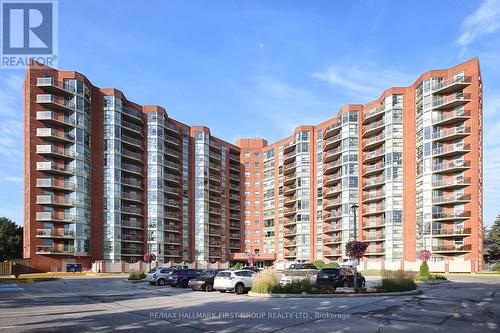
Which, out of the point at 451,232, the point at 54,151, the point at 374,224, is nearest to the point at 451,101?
the point at 451,232

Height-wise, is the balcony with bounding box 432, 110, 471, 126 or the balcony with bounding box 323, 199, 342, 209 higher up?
the balcony with bounding box 432, 110, 471, 126

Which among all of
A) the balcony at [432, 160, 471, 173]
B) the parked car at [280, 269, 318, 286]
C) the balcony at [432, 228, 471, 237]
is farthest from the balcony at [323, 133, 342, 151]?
the parked car at [280, 269, 318, 286]

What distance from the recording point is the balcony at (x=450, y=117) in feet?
208

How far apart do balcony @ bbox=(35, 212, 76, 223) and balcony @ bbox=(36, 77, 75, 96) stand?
1978 cm

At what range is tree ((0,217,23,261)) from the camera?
81062 millimetres

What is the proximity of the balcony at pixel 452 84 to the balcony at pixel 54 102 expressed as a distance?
192 ft

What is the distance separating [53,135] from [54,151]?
2.51 metres

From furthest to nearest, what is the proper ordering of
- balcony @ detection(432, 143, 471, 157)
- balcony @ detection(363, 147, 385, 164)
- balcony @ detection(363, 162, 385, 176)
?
1. balcony @ detection(363, 147, 385, 164)
2. balcony @ detection(363, 162, 385, 176)
3. balcony @ detection(432, 143, 471, 157)

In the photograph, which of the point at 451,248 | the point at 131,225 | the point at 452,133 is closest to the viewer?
the point at 451,248

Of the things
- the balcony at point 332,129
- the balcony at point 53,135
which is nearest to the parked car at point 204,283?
the balcony at point 53,135

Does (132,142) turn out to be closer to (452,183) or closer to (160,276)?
(160,276)

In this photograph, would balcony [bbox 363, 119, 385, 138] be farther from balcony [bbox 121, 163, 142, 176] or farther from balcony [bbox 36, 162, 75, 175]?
balcony [bbox 36, 162, 75, 175]

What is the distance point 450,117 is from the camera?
6456 centimetres

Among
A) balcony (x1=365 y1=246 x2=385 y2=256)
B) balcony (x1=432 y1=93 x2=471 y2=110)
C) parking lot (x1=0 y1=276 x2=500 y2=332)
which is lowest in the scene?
balcony (x1=365 y1=246 x2=385 y2=256)
